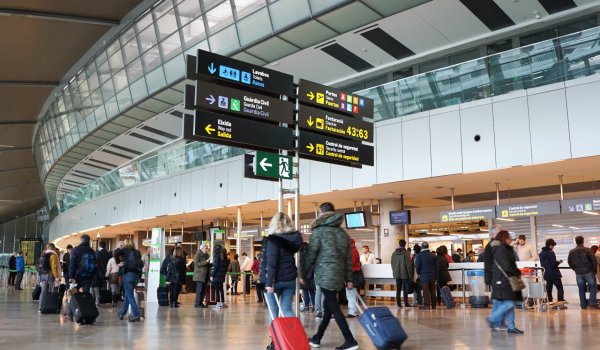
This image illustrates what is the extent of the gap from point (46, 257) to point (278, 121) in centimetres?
796

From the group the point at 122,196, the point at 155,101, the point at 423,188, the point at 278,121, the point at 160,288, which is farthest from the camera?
the point at 122,196

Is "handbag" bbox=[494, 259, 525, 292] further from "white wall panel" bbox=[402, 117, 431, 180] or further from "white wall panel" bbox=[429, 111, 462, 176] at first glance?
"white wall panel" bbox=[402, 117, 431, 180]

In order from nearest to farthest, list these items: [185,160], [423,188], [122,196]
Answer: [423,188], [185,160], [122,196]

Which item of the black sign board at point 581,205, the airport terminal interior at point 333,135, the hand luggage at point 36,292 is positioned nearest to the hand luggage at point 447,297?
the airport terminal interior at point 333,135

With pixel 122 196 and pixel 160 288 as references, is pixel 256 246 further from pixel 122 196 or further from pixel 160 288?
pixel 160 288

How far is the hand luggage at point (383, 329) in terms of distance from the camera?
258 inches

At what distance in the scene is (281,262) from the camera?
6871 millimetres

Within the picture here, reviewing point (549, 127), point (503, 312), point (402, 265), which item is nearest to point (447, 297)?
point (402, 265)

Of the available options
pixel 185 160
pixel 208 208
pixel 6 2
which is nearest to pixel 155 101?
pixel 185 160

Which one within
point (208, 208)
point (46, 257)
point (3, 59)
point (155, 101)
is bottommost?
point (46, 257)

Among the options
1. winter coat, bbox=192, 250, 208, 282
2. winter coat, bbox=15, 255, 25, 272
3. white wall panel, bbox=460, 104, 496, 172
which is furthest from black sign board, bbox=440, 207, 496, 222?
winter coat, bbox=15, 255, 25, 272

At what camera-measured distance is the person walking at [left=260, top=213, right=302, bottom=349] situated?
22.1 ft

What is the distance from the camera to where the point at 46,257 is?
1348 cm

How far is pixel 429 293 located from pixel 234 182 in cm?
1188
